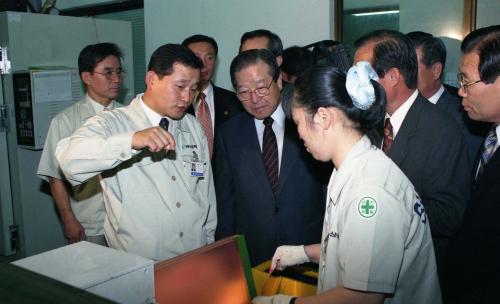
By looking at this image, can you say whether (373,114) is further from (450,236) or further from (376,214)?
(450,236)

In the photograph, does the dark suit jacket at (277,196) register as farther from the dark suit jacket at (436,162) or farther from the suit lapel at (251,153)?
the dark suit jacket at (436,162)

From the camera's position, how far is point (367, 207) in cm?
105

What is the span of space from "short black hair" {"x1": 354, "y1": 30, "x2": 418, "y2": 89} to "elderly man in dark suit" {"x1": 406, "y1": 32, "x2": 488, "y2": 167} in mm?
648

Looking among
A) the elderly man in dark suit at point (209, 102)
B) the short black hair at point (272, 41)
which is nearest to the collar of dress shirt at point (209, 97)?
the elderly man in dark suit at point (209, 102)

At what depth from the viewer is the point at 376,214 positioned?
104 cm

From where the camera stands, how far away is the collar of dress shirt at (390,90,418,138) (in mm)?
1643

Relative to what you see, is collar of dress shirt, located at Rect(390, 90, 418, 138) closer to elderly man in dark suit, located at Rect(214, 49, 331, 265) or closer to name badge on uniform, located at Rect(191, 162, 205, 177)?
elderly man in dark suit, located at Rect(214, 49, 331, 265)

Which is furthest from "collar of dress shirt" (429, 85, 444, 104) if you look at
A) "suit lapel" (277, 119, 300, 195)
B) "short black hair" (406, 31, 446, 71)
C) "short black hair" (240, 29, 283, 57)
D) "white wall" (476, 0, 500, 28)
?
"short black hair" (240, 29, 283, 57)

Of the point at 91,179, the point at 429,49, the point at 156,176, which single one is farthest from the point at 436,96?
the point at 91,179

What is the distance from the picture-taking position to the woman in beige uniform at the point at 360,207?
1.05 m

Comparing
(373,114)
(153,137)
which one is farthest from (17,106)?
(373,114)

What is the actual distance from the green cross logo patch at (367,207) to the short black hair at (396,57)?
73 centimetres

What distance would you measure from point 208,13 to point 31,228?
2.24 metres

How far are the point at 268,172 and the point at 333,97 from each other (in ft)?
2.91
